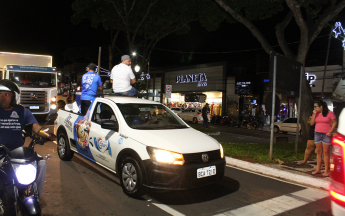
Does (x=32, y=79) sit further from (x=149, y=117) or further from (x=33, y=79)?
(x=149, y=117)

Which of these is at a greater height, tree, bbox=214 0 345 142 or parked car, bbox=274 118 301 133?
tree, bbox=214 0 345 142

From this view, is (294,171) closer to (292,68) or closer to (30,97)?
(292,68)

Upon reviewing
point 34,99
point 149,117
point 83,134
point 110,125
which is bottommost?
point 83,134

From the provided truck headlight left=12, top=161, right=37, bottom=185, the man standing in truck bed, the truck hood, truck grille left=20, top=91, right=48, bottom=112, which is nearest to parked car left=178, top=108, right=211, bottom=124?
truck grille left=20, top=91, right=48, bottom=112

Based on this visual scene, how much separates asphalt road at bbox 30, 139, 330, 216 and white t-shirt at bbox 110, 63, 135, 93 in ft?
7.43

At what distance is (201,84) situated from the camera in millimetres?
34812

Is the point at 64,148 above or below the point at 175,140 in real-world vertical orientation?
below

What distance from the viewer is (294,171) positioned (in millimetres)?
6512

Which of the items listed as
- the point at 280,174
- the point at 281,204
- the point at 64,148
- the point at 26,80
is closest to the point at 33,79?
the point at 26,80

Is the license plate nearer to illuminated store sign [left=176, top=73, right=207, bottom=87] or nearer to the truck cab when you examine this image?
the truck cab

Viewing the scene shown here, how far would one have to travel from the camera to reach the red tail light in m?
2.64

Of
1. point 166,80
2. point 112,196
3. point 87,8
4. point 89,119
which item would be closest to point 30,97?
point 87,8

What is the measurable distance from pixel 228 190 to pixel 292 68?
5.16 meters

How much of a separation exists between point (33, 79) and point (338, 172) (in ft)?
48.4
